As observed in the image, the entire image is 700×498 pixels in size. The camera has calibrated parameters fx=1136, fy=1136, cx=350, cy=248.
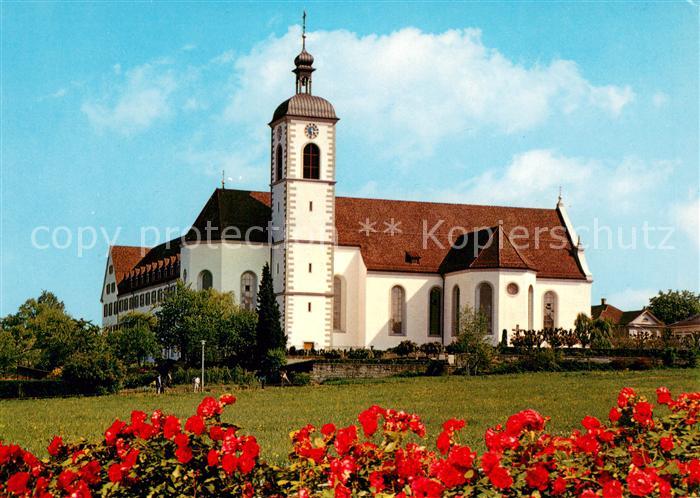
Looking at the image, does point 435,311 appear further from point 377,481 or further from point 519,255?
point 377,481

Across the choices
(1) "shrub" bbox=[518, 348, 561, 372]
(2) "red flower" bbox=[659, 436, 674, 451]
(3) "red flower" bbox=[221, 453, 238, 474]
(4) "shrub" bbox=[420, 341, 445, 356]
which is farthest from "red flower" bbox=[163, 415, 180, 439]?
(4) "shrub" bbox=[420, 341, 445, 356]

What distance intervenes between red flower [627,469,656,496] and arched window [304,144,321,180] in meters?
59.6

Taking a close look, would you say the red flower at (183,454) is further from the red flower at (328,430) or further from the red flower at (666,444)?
the red flower at (666,444)

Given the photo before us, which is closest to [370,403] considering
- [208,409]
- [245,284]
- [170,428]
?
[208,409]

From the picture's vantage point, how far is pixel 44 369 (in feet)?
261

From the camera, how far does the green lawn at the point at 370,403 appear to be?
90.0 feet

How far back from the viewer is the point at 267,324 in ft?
207

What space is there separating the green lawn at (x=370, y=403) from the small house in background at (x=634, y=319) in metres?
58.1

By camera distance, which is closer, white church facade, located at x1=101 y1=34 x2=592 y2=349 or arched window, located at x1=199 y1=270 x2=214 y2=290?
white church facade, located at x1=101 y1=34 x2=592 y2=349

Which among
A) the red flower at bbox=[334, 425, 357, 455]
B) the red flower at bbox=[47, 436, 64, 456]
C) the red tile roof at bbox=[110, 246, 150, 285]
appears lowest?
the red flower at bbox=[47, 436, 64, 456]

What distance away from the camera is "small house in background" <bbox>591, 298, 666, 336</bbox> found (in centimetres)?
10769

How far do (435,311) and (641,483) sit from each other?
63086 millimetres

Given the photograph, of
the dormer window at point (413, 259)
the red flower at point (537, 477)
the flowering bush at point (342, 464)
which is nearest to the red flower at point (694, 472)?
the flowering bush at point (342, 464)

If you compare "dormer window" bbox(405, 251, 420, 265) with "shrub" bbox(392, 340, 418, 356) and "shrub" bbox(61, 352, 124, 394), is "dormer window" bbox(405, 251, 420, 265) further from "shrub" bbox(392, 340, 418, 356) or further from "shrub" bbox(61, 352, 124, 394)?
"shrub" bbox(61, 352, 124, 394)
